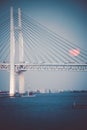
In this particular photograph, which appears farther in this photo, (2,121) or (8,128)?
(2,121)

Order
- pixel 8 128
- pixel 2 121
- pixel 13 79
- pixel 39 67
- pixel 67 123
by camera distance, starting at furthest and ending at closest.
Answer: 1. pixel 39 67
2. pixel 13 79
3. pixel 2 121
4. pixel 67 123
5. pixel 8 128

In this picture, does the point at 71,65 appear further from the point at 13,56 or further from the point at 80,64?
the point at 13,56

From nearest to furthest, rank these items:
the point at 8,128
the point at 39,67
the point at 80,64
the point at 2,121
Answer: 1. the point at 8,128
2. the point at 2,121
3. the point at 80,64
4. the point at 39,67

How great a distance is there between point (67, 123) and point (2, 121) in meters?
2.65

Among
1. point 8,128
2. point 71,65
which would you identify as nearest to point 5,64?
point 71,65

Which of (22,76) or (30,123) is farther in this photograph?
(22,76)

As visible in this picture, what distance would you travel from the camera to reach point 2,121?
16.1 m

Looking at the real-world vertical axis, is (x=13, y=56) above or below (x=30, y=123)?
above

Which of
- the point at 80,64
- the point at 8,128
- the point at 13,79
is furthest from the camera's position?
the point at 80,64

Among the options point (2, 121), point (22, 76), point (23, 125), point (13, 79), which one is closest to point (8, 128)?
point (23, 125)

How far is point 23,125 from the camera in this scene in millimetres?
14742

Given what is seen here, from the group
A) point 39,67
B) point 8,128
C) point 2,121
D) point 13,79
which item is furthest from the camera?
point 39,67

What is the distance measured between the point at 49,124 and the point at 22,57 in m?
17.1

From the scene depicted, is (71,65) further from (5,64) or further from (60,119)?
(60,119)
